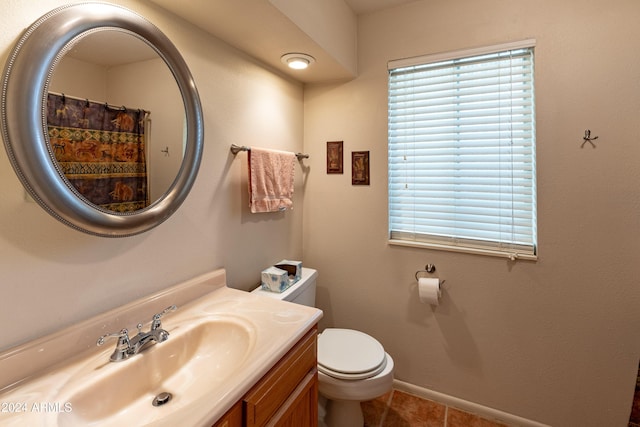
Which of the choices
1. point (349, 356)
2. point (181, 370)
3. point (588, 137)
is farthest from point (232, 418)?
point (588, 137)

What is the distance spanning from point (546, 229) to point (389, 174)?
2.94ft

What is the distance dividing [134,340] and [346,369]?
3.14 ft

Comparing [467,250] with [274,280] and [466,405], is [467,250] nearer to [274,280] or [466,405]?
[466,405]

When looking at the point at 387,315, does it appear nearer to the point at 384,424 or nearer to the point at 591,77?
the point at 384,424

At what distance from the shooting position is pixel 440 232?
6.04ft

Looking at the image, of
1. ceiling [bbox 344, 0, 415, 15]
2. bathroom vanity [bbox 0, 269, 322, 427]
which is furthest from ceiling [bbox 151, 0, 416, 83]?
bathroom vanity [bbox 0, 269, 322, 427]

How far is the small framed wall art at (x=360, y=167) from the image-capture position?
199cm

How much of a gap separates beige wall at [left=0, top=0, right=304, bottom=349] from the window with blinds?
29.1 inches

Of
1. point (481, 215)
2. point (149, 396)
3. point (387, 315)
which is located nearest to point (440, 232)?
point (481, 215)

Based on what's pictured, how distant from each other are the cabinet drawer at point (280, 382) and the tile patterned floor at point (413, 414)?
2.95 ft

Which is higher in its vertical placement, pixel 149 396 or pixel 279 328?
pixel 279 328

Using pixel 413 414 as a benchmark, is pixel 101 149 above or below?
above

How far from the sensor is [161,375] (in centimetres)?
100

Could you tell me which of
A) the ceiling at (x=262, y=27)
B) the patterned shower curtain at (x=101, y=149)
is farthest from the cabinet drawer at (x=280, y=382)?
the ceiling at (x=262, y=27)
